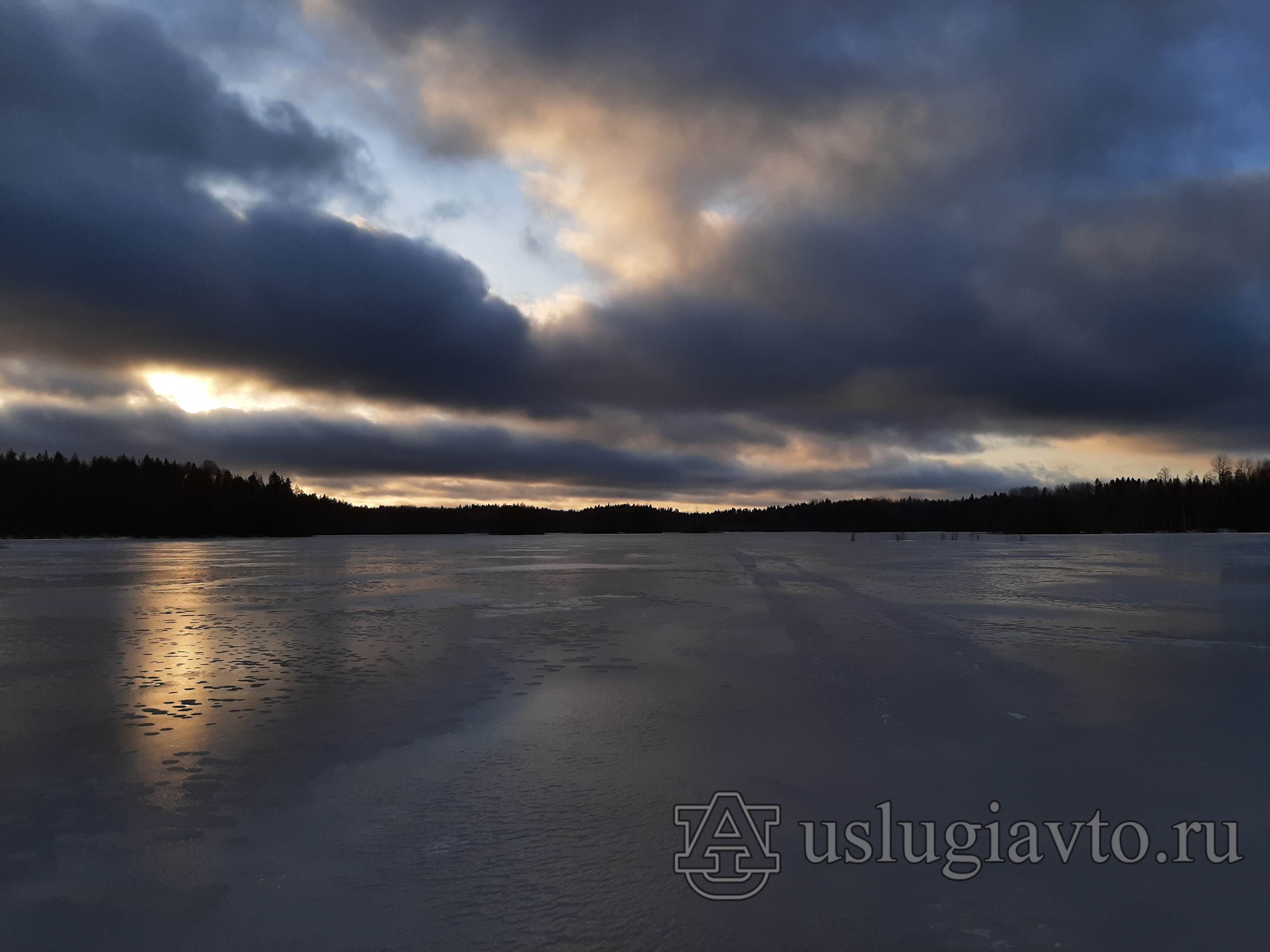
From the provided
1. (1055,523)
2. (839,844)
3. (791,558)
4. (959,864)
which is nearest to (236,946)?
(839,844)

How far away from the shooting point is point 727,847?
3.59m

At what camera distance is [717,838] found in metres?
3.67

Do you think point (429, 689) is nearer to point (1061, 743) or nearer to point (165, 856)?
point (165, 856)

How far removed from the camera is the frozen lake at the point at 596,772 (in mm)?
2926

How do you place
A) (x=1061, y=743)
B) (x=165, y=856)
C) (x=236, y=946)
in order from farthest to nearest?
(x=1061, y=743) → (x=165, y=856) → (x=236, y=946)

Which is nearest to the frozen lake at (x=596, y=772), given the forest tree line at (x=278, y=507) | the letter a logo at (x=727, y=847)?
the letter a logo at (x=727, y=847)

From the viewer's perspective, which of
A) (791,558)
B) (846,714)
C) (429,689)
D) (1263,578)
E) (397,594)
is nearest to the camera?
(846,714)

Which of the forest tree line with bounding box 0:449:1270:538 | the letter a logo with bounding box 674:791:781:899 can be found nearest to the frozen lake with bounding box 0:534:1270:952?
the letter a logo with bounding box 674:791:781:899

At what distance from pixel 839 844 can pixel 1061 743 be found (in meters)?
2.50

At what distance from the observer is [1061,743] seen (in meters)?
5.16

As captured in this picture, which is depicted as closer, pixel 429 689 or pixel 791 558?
pixel 429 689

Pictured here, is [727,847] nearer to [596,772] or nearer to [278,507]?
[596,772]

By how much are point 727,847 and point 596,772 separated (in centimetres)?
124

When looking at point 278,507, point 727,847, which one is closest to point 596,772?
point 727,847
